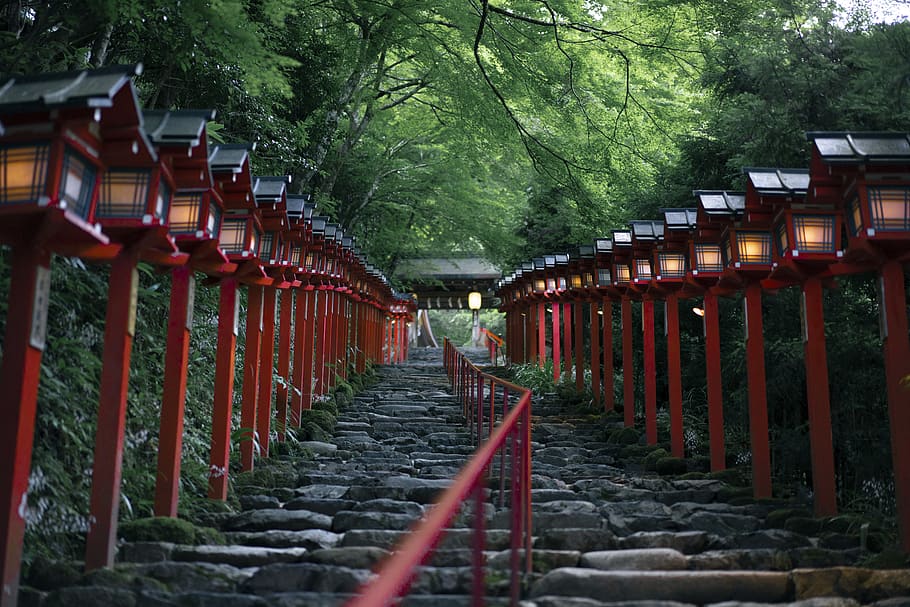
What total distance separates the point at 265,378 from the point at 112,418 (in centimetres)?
392

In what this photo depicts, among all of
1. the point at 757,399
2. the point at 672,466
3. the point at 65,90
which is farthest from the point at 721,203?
the point at 65,90

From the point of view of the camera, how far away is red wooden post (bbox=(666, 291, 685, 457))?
9672 millimetres

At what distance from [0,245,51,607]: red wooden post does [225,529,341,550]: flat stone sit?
6.21 feet

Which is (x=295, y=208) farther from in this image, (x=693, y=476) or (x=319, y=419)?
(x=693, y=476)

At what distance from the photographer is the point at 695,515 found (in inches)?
256

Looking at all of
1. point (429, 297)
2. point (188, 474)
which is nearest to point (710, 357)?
point (188, 474)

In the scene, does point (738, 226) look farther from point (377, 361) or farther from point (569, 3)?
point (377, 361)

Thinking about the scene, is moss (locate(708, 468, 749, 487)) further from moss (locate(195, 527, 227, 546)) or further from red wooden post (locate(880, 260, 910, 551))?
moss (locate(195, 527, 227, 546))

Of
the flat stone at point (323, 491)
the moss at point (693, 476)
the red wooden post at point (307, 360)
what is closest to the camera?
the flat stone at point (323, 491)

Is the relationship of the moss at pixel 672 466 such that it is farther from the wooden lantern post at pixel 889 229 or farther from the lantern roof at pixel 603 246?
the lantern roof at pixel 603 246

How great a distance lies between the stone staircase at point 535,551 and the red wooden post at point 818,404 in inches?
11.5

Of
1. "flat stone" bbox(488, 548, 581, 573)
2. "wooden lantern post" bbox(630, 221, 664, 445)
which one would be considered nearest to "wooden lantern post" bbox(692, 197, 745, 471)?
"wooden lantern post" bbox(630, 221, 664, 445)

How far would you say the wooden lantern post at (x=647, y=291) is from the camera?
10539 mm

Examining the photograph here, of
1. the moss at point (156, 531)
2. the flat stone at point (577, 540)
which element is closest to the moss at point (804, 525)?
the flat stone at point (577, 540)
